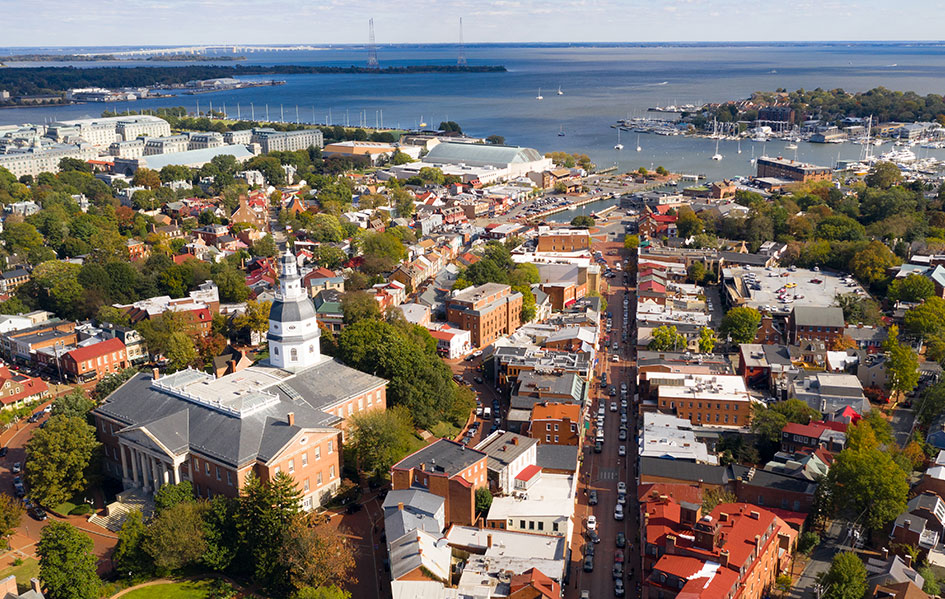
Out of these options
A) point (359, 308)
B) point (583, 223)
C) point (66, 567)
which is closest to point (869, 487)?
point (66, 567)

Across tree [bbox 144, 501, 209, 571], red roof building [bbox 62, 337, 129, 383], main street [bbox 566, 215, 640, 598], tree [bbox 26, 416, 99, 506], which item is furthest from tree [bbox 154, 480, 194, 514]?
red roof building [bbox 62, 337, 129, 383]

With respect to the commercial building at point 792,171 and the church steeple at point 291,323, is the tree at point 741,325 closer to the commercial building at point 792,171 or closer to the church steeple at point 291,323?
the church steeple at point 291,323

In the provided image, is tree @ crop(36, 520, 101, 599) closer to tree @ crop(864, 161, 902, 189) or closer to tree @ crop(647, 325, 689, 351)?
tree @ crop(647, 325, 689, 351)

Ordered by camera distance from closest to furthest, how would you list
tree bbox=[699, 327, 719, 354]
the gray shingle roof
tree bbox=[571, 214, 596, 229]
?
1. the gray shingle roof
2. tree bbox=[699, 327, 719, 354]
3. tree bbox=[571, 214, 596, 229]

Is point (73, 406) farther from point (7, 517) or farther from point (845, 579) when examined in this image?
point (845, 579)

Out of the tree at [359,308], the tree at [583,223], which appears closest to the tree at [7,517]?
the tree at [359,308]
